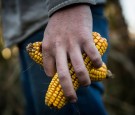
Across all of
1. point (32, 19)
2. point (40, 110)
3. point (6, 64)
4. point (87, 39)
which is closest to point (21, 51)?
point (32, 19)

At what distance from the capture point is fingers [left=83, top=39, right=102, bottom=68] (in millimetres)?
1479

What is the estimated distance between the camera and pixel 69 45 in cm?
151

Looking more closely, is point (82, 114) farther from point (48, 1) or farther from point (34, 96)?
point (48, 1)

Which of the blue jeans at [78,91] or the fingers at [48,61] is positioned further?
the blue jeans at [78,91]

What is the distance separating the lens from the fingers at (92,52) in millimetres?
1479

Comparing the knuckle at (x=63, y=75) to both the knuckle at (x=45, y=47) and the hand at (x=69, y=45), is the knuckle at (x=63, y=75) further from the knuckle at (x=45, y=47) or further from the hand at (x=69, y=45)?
the knuckle at (x=45, y=47)

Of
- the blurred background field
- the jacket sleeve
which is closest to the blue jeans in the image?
the jacket sleeve

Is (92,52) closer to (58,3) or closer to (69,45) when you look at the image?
(69,45)

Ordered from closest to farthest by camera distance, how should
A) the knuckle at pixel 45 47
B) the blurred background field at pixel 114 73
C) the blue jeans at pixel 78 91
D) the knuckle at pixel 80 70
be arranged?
Answer: the knuckle at pixel 80 70, the knuckle at pixel 45 47, the blue jeans at pixel 78 91, the blurred background field at pixel 114 73

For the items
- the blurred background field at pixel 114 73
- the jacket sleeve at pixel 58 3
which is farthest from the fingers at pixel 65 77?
the blurred background field at pixel 114 73

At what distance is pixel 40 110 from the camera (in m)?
2.10

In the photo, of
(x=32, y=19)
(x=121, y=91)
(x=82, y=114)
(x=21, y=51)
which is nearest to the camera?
(x=82, y=114)

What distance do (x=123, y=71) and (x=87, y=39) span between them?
3.73 metres

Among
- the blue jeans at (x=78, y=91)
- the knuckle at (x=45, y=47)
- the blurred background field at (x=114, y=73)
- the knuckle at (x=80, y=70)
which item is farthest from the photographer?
the blurred background field at (x=114, y=73)
